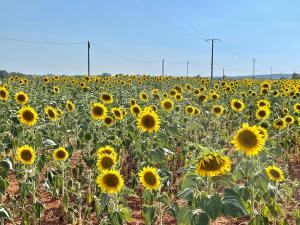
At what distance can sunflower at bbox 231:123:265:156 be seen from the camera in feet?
13.7

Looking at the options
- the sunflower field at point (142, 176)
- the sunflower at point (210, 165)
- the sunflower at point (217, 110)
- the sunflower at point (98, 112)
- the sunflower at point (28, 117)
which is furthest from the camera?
the sunflower at point (217, 110)

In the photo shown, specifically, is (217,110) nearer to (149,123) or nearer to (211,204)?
(149,123)

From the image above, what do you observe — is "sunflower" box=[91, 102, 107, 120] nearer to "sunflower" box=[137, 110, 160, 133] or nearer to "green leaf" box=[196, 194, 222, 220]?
"sunflower" box=[137, 110, 160, 133]

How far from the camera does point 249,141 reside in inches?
166

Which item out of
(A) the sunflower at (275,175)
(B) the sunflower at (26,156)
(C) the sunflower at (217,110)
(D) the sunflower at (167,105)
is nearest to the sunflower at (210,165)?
(A) the sunflower at (275,175)

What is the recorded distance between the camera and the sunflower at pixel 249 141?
13.7 feet

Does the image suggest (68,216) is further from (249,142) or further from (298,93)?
(298,93)

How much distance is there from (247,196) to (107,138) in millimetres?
3153

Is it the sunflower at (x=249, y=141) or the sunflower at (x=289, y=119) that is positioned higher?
the sunflower at (x=249, y=141)

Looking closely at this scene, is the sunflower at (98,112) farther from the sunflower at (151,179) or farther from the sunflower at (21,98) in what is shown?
the sunflower at (151,179)

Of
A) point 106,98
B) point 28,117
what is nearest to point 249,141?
point 28,117

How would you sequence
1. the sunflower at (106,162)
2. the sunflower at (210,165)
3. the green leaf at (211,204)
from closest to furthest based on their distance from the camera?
the green leaf at (211,204) → the sunflower at (210,165) → the sunflower at (106,162)

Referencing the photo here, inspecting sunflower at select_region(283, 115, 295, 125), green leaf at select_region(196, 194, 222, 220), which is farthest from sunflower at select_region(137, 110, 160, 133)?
sunflower at select_region(283, 115, 295, 125)

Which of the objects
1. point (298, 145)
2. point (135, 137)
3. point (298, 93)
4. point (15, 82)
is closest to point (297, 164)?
point (298, 145)
